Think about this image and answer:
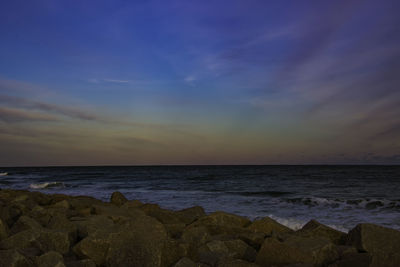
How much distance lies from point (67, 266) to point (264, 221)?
375cm

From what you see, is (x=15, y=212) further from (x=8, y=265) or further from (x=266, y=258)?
(x=266, y=258)

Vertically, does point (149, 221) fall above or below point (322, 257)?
above

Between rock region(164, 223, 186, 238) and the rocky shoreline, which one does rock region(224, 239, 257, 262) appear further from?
rock region(164, 223, 186, 238)

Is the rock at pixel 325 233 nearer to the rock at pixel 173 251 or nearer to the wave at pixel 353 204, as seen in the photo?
the rock at pixel 173 251

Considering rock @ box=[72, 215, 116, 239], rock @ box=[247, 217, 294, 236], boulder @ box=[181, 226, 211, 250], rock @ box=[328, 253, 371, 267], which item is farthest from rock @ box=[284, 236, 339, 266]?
rock @ box=[72, 215, 116, 239]

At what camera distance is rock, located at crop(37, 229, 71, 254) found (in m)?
4.25

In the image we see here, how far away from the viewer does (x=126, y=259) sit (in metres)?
3.42

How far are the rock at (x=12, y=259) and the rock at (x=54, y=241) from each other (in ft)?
3.06

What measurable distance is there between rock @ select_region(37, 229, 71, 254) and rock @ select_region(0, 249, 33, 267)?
931 millimetres

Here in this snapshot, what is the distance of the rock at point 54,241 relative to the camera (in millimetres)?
4250

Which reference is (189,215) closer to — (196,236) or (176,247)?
(196,236)

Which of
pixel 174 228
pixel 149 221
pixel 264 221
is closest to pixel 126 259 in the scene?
pixel 149 221

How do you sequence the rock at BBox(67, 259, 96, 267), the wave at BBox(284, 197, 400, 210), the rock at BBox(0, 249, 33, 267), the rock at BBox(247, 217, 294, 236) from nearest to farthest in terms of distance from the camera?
the rock at BBox(0, 249, 33, 267) < the rock at BBox(67, 259, 96, 267) < the rock at BBox(247, 217, 294, 236) < the wave at BBox(284, 197, 400, 210)

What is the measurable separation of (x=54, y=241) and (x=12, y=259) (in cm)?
108
